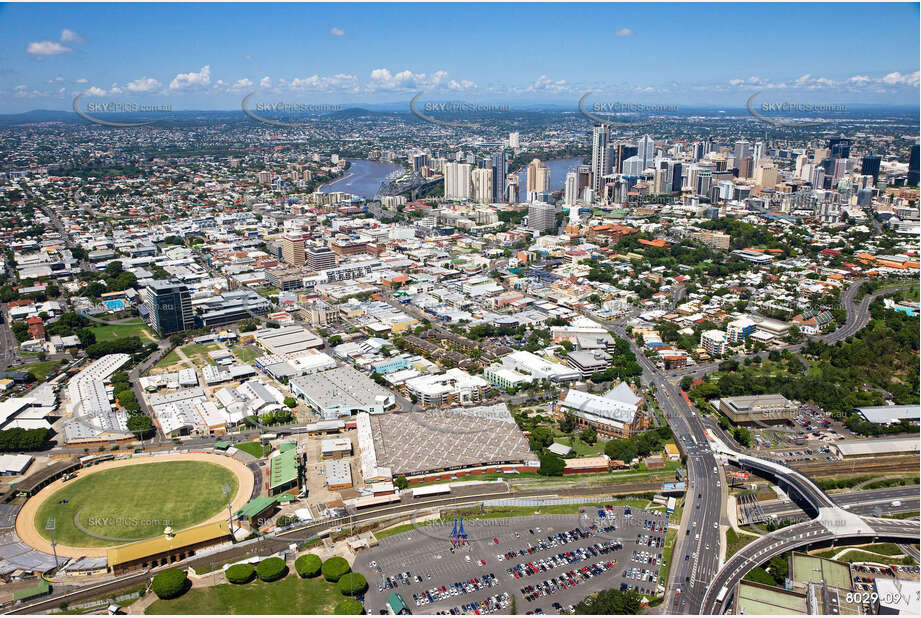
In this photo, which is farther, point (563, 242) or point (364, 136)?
point (364, 136)

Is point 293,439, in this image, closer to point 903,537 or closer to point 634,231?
point 903,537

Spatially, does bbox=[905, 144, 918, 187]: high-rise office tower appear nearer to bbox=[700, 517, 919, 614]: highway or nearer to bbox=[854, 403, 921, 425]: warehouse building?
bbox=[854, 403, 921, 425]: warehouse building

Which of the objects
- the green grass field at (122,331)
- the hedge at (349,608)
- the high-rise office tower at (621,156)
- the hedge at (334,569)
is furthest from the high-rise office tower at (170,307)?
the high-rise office tower at (621,156)

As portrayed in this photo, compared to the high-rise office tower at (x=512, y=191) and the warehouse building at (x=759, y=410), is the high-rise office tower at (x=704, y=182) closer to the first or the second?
the high-rise office tower at (x=512, y=191)

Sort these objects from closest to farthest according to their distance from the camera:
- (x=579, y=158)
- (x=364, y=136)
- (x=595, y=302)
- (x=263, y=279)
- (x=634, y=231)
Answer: (x=595, y=302)
(x=263, y=279)
(x=634, y=231)
(x=579, y=158)
(x=364, y=136)

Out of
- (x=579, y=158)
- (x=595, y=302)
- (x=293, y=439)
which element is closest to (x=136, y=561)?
(x=293, y=439)

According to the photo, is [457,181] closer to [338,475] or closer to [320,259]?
[320,259]
